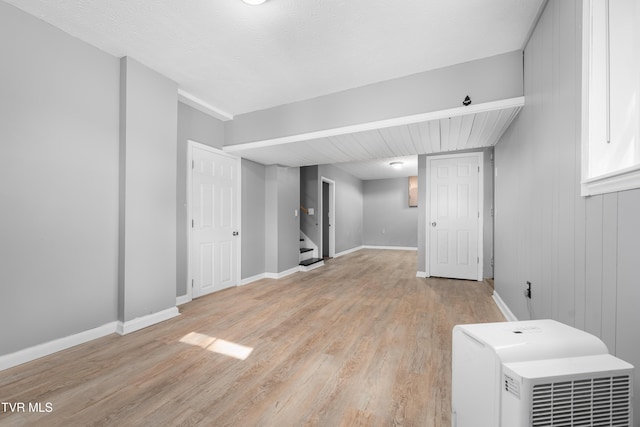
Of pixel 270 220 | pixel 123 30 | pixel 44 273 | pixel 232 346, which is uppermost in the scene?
pixel 123 30

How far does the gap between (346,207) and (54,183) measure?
6.83 m

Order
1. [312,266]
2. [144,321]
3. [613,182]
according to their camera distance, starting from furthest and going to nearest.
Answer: [312,266], [144,321], [613,182]

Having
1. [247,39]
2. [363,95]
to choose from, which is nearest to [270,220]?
[363,95]

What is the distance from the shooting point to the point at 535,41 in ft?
6.75

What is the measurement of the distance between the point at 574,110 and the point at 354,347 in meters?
2.16

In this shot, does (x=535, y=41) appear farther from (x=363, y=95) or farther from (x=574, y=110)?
(x=363, y=95)

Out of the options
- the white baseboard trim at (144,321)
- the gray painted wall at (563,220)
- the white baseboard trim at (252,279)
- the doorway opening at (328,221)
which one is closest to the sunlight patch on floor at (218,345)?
the white baseboard trim at (144,321)

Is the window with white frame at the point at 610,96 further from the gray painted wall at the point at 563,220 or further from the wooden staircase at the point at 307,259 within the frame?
the wooden staircase at the point at 307,259

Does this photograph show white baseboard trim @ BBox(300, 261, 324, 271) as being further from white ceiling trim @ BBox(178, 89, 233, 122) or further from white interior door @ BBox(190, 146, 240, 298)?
white ceiling trim @ BBox(178, 89, 233, 122)

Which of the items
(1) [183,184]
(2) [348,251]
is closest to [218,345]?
(1) [183,184]

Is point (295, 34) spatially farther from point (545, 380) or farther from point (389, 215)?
point (389, 215)

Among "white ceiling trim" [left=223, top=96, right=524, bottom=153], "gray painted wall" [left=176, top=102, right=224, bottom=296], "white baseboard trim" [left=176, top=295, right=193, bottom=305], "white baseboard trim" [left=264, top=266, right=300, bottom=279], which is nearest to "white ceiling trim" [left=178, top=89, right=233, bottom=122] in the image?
"gray painted wall" [left=176, top=102, right=224, bottom=296]

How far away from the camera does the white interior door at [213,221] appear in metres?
3.56

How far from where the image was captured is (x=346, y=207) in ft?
27.2
